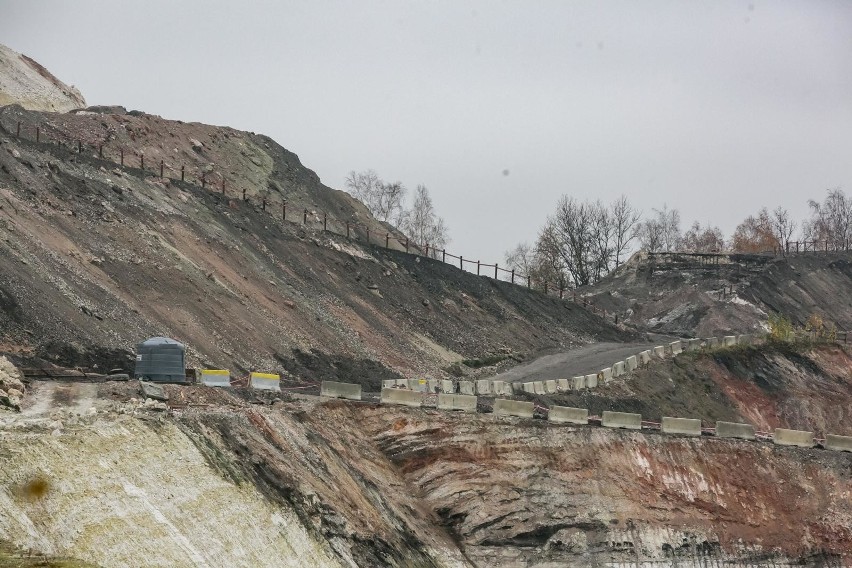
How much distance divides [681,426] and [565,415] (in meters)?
5.25

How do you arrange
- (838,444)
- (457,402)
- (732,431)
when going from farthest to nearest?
(838,444)
(732,431)
(457,402)

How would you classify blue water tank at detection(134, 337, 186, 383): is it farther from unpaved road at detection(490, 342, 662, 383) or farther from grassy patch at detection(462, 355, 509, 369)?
grassy patch at detection(462, 355, 509, 369)

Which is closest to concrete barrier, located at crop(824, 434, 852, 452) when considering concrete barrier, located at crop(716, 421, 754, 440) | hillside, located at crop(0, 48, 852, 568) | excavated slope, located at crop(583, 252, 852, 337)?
hillside, located at crop(0, 48, 852, 568)

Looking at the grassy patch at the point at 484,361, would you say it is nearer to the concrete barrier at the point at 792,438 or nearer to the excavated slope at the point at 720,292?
the concrete barrier at the point at 792,438

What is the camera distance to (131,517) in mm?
25641

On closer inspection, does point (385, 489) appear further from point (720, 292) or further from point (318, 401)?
point (720, 292)

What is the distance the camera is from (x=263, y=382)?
4009cm

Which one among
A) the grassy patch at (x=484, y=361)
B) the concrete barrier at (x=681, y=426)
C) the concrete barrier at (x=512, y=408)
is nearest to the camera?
the concrete barrier at (x=512, y=408)

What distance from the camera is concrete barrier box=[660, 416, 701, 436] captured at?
47.2m

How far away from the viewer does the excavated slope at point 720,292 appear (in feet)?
273

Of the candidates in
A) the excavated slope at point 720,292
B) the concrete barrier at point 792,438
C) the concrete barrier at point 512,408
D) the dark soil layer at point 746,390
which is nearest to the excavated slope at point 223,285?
the dark soil layer at point 746,390

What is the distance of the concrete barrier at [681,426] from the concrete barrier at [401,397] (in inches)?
389

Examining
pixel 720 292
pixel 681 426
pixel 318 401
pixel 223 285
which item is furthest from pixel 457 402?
pixel 720 292

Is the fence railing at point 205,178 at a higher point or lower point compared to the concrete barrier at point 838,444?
higher
